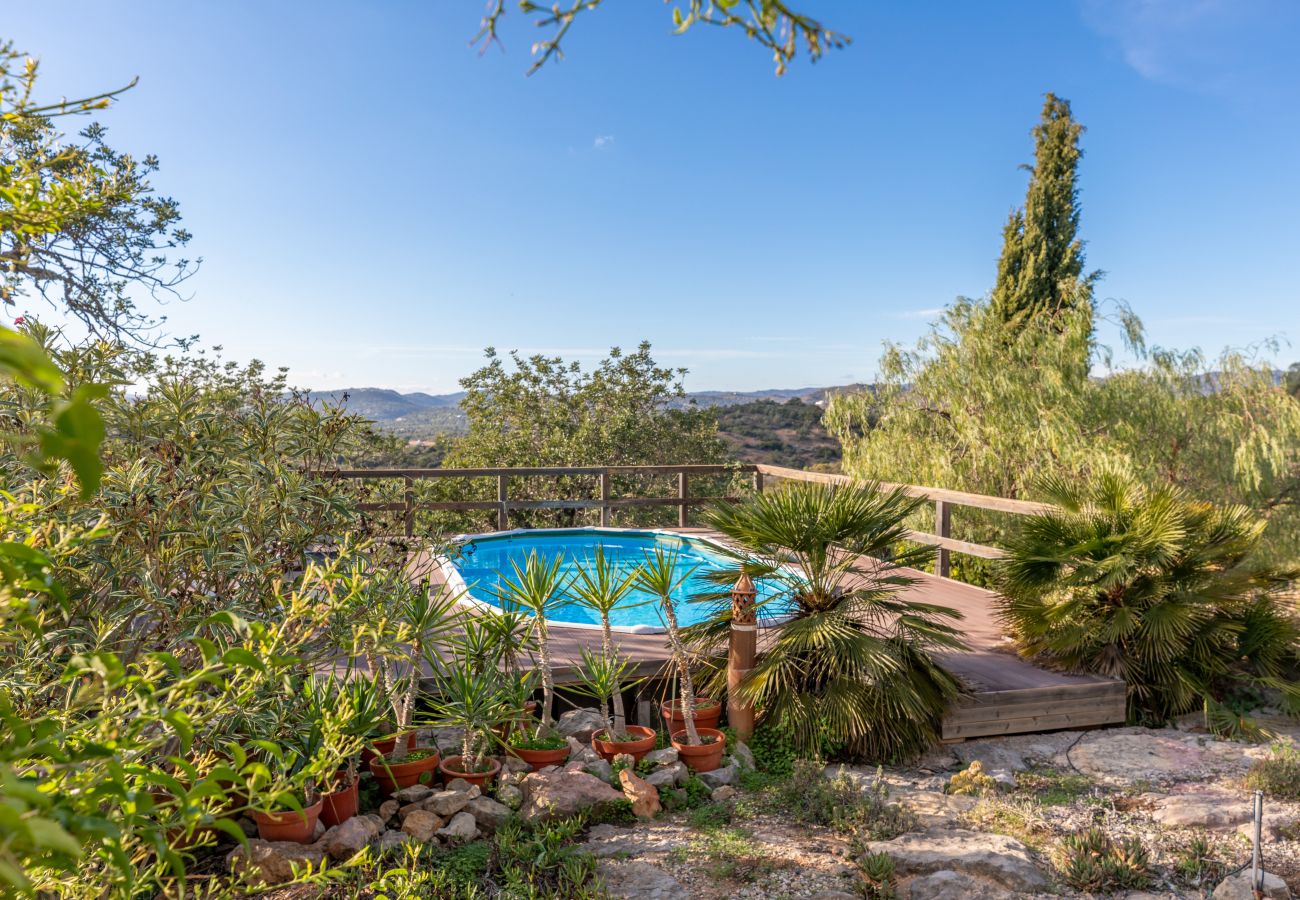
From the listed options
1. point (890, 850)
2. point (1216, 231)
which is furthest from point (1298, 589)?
point (1216, 231)

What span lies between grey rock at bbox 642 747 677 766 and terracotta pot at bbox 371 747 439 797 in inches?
37.8

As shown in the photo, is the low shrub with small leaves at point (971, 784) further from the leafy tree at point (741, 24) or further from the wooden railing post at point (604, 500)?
the wooden railing post at point (604, 500)

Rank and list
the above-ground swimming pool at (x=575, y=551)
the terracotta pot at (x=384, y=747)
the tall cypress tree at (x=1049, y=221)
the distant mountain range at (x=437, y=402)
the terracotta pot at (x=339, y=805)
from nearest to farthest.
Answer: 1. the terracotta pot at (x=339, y=805)
2. the terracotta pot at (x=384, y=747)
3. the above-ground swimming pool at (x=575, y=551)
4. the tall cypress tree at (x=1049, y=221)
5. the distant mountain range at (x=437, y=402)

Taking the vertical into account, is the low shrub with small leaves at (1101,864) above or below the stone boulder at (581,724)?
below

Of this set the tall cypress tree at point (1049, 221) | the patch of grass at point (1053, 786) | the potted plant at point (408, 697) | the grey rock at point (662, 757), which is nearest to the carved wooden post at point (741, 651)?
the grey rock at point (662, 757)

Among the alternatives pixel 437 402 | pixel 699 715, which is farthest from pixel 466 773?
pixel 437 402

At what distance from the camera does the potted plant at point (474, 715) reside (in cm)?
324

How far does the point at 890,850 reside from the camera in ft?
9.52

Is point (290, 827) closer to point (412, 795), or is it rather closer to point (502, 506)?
point (412, 795)

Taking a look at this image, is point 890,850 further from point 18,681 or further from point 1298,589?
point 1298,589

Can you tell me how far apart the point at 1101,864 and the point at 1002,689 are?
1.64 m

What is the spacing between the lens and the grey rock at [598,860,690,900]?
2613 mm

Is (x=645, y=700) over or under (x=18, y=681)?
under

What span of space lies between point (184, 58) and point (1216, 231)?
61.9 ft
